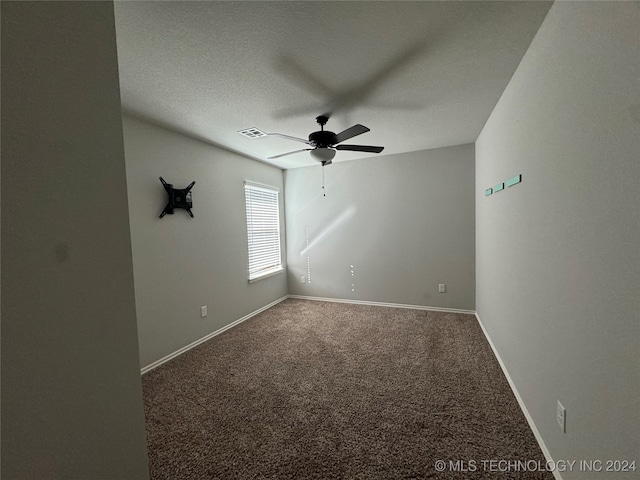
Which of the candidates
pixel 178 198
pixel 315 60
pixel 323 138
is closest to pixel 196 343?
pixel 178 198

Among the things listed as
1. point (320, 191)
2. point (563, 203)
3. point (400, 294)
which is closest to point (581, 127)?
point (563, 203)

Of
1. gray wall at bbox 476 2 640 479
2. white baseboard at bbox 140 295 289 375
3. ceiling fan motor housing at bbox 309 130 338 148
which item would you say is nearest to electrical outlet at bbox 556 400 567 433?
gray wall at bbox 476 2 640 479

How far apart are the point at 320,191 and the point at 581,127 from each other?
3.75 m

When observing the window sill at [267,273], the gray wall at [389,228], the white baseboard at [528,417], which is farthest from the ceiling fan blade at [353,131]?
the window sill at [267,273]

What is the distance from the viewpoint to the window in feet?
13.8

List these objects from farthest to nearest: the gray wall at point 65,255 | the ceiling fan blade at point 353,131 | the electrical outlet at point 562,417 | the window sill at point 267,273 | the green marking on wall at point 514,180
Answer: the window sill at point 267,273 → the ceiling fan blade at point 353,131 → the green marking on wall at point 514,180 → the electrical outlet at point 562,417 → the gray wall at point 65,255

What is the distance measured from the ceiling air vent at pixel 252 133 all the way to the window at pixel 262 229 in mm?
1010

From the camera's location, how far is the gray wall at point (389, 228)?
3896 millimetres

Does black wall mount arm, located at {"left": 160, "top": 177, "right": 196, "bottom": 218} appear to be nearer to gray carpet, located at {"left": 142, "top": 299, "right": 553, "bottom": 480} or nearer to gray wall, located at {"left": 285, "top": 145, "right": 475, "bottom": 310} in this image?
gray carpet, located at {"left": 142, "top": 299, "right": 553, "bottom": 480}

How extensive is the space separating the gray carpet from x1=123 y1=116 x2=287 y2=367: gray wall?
42cm

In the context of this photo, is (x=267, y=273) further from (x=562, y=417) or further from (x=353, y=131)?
(x=562, y=417)

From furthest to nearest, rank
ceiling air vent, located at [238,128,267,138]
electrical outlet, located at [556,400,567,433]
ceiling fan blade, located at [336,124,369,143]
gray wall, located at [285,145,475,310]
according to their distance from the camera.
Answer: gray wall, located at [285,145,475,310], ceiling air vent, located at [238,128,267,138], ceiling fan blade, located at [336,124,369,143], electrical outlet, located at [556,400,567,433]

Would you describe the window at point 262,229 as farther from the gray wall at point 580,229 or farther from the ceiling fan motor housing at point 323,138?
the gray wall at point 580,229

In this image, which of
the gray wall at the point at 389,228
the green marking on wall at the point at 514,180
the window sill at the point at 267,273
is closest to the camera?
the green marking on wall at the point at 514,180
